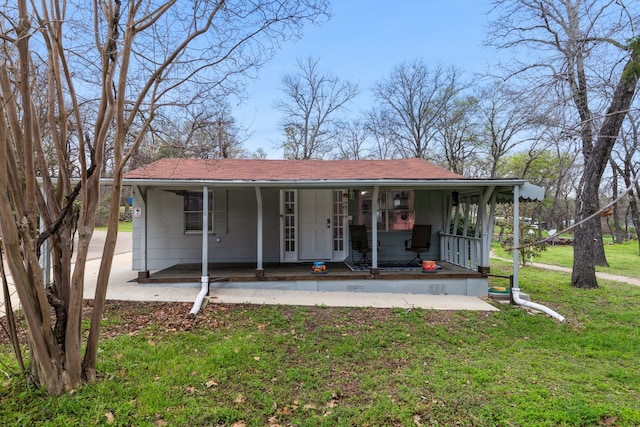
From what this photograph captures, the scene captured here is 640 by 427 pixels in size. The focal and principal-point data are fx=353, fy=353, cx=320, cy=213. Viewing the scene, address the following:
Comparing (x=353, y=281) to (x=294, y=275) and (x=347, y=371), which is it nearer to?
(x=294, y=275)

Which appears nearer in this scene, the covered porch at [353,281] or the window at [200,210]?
the covered porch at [353,281]

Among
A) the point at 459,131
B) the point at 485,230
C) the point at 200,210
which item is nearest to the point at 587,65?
the point at 485,230

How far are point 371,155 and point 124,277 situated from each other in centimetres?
2406

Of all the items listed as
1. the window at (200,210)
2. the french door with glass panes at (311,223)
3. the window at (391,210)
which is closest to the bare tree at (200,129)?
the window at (200,210)

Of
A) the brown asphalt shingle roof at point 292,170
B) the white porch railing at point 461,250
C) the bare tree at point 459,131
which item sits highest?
the bare tree at point 459,131

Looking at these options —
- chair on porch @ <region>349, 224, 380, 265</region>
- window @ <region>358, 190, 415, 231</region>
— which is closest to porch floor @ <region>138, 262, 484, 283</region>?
chair on porch @ <region>349, 224, 380, 265</region>

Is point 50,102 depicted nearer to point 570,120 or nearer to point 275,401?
point 275,401

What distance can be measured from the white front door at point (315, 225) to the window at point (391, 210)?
84 centimetres

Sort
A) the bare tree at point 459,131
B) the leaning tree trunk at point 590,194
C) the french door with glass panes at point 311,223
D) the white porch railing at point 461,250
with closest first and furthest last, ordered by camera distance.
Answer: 1. the leaning tree trunk at point 590,194
2. the white porch railing at point 461,250
3. the french door with glass panes at point 311,223
4. the bare tree at point 459,131

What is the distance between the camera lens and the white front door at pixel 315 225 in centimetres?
852

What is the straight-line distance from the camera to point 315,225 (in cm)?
854

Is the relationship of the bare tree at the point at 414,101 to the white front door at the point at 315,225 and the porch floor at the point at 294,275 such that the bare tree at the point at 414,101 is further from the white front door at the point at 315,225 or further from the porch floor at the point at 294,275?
the porch floor at the point at 294,275

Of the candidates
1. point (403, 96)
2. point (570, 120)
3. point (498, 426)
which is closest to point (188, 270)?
point (498, 426)

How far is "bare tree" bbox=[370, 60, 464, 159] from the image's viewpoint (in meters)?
24.6
